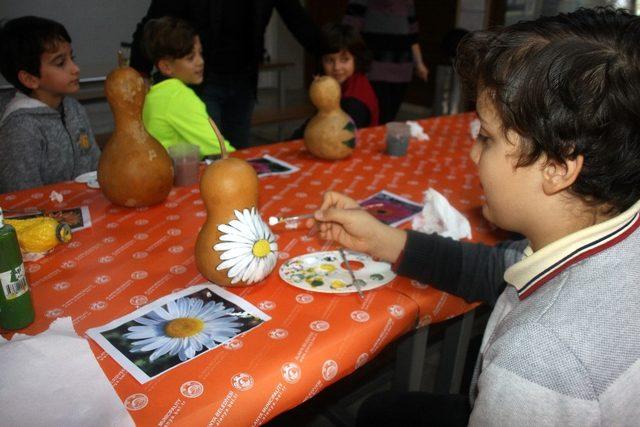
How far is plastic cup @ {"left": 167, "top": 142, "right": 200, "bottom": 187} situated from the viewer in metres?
1.34

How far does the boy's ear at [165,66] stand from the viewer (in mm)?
1990

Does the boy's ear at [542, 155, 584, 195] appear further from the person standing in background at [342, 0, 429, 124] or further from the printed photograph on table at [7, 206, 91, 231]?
the person standing in background at [342, 0, 429, 124]

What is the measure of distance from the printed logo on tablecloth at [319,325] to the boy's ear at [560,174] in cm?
39

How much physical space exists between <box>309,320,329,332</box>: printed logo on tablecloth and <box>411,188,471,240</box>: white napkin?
1.42ft

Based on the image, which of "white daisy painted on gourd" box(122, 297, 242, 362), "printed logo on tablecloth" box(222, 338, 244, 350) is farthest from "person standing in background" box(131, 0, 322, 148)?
"printed logo on tablecloth" box(222, 338, 244, 350)

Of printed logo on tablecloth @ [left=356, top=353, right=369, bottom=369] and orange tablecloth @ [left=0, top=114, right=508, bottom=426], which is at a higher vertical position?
orange tablecloth @ [left=0, top=114, right=508, bottom=426]

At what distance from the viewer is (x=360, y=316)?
2.67 feet

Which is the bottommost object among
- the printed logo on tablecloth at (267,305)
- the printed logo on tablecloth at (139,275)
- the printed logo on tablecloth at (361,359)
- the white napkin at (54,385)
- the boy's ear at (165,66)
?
the printed logo on tablecloth at (361,359)

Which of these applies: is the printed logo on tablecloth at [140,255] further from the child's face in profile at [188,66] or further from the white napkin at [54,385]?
the child's face in profile at [188,66]

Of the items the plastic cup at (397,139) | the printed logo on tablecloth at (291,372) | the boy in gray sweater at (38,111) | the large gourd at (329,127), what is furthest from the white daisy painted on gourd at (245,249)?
the boy in gray sweater at (38,111)

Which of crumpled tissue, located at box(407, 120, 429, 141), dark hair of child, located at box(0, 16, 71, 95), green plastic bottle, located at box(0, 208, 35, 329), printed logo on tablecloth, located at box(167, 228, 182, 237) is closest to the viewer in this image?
green plastic bottle, located at box(0, 208, 35, 329)

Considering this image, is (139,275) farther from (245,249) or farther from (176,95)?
(176,95)

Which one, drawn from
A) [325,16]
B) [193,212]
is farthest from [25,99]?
[325,16]

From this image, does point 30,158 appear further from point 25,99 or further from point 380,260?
point 380,260
